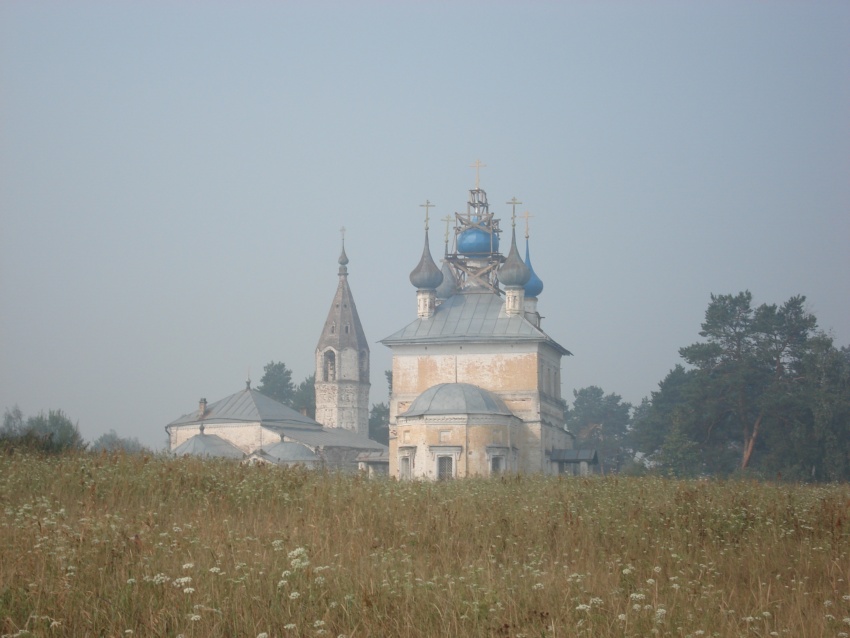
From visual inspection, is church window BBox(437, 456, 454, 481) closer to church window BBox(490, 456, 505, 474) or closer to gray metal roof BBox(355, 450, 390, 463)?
church window BBox(490, 456, 505, 474)

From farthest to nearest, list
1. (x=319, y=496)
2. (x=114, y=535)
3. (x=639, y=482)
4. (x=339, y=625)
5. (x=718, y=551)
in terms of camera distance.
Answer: (x=639, y=482) → (x=319, y=496) → (x=718, y=551) → (x=114, y=535) → (x=339, y=625)

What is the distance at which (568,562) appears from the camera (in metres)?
9.71

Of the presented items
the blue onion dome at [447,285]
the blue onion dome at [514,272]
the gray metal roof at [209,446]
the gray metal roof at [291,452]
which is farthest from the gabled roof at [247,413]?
the blue onion dome at [514,272]

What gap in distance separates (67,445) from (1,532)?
8172mm

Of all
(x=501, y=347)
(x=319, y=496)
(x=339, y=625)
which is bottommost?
(x=339, y=625)

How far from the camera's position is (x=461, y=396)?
145ft

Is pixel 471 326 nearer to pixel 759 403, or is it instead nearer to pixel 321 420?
pixel 759 403

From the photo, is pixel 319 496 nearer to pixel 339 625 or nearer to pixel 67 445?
pixel 339 625

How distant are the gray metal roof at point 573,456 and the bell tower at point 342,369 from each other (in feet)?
72.6

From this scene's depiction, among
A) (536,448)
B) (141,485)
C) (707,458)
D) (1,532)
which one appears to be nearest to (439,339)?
(536,448)

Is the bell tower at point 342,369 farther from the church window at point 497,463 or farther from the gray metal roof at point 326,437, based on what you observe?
the church window at point 497,463

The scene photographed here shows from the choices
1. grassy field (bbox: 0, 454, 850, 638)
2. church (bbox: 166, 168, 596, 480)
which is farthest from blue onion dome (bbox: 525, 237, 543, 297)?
grassy field (bbox: 0, 454, 850, 638)

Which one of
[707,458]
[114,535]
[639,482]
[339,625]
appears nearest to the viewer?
[339,625]

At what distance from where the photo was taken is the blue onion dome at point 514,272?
164 ft
